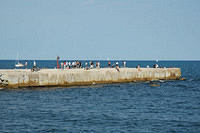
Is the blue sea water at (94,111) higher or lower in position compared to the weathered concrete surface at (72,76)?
lower

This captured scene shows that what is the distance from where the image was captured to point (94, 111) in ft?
118

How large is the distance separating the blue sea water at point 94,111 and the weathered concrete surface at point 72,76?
5.99 ft

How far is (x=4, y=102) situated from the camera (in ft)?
135

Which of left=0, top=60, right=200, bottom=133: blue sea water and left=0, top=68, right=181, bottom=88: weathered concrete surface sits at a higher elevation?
left=0, top=68, right=181, bottom=88: weathered concrete surface

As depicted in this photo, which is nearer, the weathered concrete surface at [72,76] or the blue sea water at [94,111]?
the blue sea water at [94,111]

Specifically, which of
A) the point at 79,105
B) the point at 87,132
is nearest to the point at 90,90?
the point at 79,105

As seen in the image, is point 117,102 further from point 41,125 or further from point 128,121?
point 41,125

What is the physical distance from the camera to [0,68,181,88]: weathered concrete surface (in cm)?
5084

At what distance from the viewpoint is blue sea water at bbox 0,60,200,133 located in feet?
94.1

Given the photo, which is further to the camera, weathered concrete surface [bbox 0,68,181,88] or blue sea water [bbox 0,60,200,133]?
weathered concrete surface [bbox 0,68,181,88]

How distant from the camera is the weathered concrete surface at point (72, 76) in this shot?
5084cm

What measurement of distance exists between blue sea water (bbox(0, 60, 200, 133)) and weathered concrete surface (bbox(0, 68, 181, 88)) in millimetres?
1826

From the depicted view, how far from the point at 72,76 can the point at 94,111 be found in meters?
21.9

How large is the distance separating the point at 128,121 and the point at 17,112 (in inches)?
430
